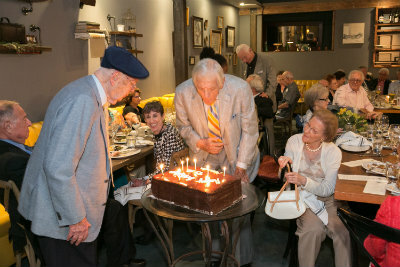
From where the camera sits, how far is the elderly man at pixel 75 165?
1.65 m

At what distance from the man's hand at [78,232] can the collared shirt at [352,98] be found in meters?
4.40

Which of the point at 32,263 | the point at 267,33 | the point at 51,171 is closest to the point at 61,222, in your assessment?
the point at 51,171

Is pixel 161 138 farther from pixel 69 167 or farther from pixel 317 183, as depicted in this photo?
pixel 69 167

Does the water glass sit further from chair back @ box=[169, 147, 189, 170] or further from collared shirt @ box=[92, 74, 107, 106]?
collared shirt @ box=[92, 74, 107, 106]

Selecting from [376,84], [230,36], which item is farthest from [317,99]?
[230,36]

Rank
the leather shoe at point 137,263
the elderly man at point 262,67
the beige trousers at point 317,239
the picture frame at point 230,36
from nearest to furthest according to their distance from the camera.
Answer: the beige trousers at point 317,239, the leather shoe at point 137,263, the elderly man at point 262,67, the picture frame at point 230,36

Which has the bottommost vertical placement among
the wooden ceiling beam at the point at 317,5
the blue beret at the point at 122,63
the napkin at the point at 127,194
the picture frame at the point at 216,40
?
the napkin at the point at 127,194

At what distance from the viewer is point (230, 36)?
10867 millimetres

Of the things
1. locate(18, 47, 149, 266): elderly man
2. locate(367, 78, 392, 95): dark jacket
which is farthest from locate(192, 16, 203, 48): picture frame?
locate(18, 47, 149, 266): elderly man

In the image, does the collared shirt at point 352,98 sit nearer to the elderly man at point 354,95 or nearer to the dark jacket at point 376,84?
the elderly man at point 354,95

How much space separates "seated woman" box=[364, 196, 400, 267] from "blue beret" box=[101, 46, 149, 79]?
1.26 meters

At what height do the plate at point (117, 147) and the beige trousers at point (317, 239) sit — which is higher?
the plate at point (117, 147)

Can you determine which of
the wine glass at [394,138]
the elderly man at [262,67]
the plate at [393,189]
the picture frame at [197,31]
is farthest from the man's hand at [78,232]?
the picture frame at [197,31]

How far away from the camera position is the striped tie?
2.77 m
